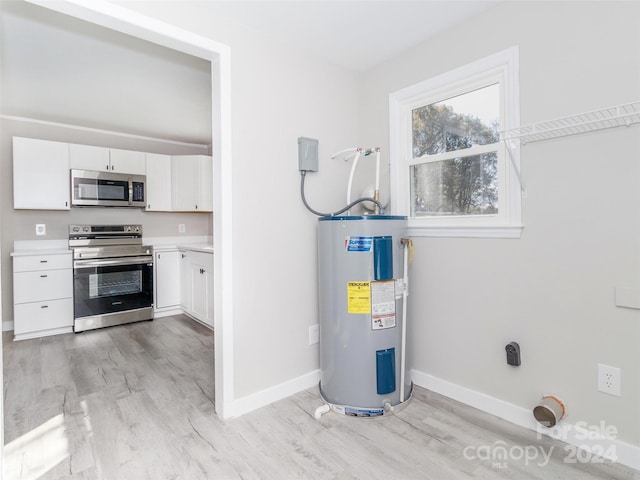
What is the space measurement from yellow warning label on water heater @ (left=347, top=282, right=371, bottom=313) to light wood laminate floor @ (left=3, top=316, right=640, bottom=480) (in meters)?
0.63

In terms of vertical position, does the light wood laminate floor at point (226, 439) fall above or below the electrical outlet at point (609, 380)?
below

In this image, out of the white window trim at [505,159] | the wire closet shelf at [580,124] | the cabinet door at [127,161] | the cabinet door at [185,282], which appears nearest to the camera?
the wire closet shelf at [580,124]

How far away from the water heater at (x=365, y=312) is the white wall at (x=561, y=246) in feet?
1.33

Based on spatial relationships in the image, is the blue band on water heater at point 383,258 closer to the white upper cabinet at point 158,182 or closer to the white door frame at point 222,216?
the white door frame at point 222,216

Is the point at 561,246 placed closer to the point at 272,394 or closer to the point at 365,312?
A: the point at 365,312

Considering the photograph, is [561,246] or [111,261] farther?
[111,261]

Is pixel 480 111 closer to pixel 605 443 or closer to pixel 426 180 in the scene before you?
pixel 426 180

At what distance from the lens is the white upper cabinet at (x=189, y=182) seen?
4.52 meters

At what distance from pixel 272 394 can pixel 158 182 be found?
10.8 feet

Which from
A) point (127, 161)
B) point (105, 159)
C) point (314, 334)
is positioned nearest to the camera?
point (314, 334)

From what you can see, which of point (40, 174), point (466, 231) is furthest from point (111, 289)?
point (466, 231)

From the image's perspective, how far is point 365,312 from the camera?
6.56 feet

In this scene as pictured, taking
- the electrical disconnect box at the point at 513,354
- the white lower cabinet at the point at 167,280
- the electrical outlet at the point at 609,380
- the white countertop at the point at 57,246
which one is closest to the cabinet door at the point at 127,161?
the white countertop at the point at 57,246

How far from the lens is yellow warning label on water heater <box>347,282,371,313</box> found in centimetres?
200
